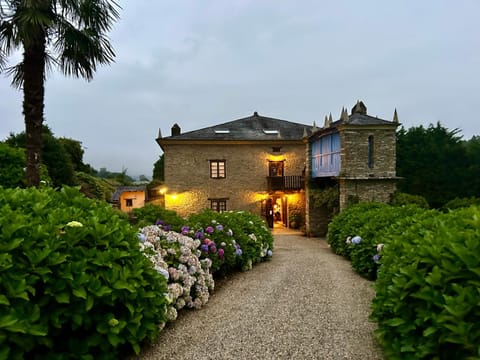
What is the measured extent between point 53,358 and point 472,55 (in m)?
74.0

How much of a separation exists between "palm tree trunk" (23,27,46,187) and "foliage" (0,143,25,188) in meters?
2.10

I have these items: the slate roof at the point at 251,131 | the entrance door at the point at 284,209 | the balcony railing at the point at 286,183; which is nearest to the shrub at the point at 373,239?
the balcony railing at the point at 286,183

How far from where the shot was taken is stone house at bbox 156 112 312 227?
18031mm

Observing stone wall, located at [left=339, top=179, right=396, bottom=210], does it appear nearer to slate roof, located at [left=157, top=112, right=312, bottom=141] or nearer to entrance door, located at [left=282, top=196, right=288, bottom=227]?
slate roof, located at [left=157, top=112, right=312, bottom=141]

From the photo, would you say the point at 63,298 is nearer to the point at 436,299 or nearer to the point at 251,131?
the point at 436,299

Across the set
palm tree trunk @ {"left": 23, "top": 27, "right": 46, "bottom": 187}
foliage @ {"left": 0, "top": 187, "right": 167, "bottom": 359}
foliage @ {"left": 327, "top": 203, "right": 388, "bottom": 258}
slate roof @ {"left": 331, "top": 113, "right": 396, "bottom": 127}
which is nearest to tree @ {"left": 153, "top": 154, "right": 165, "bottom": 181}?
slate roof @ {"left": 331, "top": 113, "right": 396, "bottom": 127}

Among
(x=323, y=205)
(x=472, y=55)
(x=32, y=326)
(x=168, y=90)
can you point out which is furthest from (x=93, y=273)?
(x=472, y=55)

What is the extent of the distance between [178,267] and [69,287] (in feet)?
6.56

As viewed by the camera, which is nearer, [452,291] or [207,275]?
[452,291]

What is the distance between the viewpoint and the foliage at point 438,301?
1915 millimetres

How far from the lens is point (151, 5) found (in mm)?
20359

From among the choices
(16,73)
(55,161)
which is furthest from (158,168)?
(16,73)

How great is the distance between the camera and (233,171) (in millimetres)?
18406

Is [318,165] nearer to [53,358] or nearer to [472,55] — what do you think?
[53,358]
